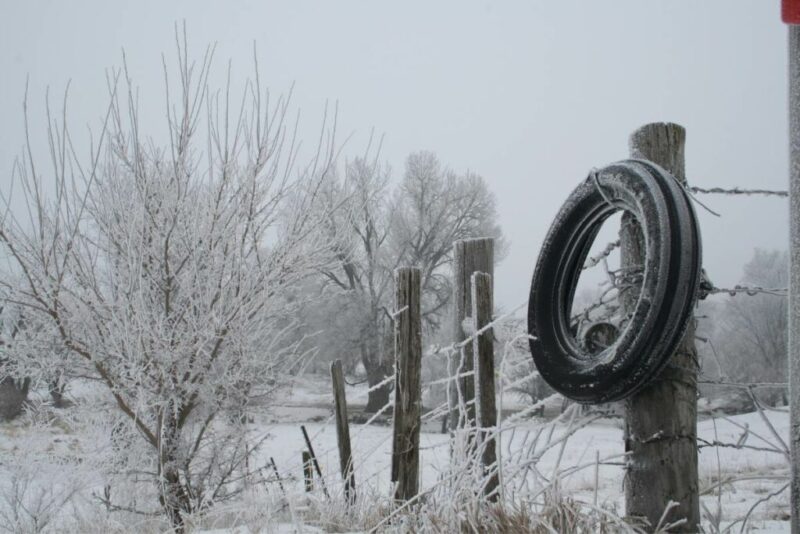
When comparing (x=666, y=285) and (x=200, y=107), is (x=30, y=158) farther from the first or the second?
(x=666, y=285)

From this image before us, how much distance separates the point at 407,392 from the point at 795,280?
2.08 metres

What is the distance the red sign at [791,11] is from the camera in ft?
4.84

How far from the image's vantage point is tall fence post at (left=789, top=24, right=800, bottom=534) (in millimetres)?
1554

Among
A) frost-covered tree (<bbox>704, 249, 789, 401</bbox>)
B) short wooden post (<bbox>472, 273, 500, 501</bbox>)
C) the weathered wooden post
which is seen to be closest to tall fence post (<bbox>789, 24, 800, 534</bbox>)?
the weathered wooden post

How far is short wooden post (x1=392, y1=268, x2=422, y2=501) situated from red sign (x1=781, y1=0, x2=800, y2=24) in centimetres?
220

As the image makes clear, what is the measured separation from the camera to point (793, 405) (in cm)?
157

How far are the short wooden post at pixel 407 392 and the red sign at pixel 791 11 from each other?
220 cm

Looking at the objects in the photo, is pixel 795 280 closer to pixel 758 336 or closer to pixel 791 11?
pixel 791 11

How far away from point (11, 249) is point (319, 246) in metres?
2.42

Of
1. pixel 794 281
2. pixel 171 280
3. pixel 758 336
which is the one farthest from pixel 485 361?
pixel 758 336

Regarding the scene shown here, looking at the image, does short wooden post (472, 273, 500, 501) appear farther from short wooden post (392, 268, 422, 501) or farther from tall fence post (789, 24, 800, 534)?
tall fence post (789, 24, 800, 534)

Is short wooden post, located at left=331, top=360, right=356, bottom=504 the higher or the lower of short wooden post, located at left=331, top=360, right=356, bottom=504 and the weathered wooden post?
the lower

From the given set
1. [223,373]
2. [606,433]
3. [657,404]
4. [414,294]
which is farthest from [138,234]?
[606,433]

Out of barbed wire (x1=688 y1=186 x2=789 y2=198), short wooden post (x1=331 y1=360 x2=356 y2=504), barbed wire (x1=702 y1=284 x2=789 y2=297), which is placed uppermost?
barbed wire (x1=688 y1=186 x2=789 y2=198)
